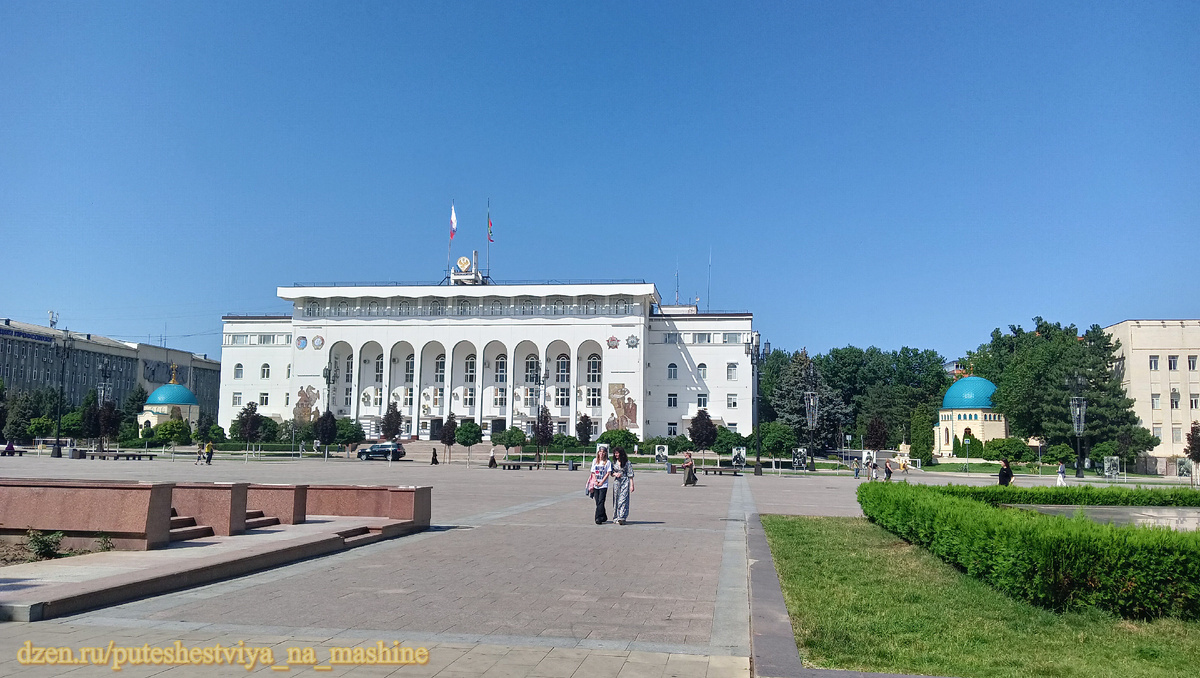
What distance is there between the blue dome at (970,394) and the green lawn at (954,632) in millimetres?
64734

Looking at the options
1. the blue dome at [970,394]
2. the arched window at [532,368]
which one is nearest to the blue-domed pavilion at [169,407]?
the arched window at [532,368]

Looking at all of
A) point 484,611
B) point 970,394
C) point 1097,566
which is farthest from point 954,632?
point 970,394

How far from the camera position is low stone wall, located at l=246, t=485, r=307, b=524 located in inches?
526

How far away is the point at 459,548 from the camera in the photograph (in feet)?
38.1

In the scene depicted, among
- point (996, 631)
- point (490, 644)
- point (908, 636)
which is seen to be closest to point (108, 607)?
point (490, 644)

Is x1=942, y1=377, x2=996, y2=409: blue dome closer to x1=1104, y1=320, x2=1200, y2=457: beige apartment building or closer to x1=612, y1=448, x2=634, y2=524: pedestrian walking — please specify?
x1=1104, y1=320, x2=1200, y2=457: beige apartment building

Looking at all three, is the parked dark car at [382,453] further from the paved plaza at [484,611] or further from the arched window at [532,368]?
the paved plaza at [484,611]

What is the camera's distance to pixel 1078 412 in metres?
34.7

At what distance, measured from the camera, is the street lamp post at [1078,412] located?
34750 mm

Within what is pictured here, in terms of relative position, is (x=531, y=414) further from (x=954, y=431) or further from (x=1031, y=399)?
(x=1031, y=399)

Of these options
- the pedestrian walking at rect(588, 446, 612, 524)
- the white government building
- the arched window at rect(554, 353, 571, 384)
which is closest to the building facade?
the white government building

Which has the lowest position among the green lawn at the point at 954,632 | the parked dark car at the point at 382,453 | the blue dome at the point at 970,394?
the parked dark car at the point at 382,453

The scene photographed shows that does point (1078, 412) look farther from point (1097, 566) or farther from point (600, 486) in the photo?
point (1097, 566)

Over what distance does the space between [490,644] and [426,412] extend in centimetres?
7577
